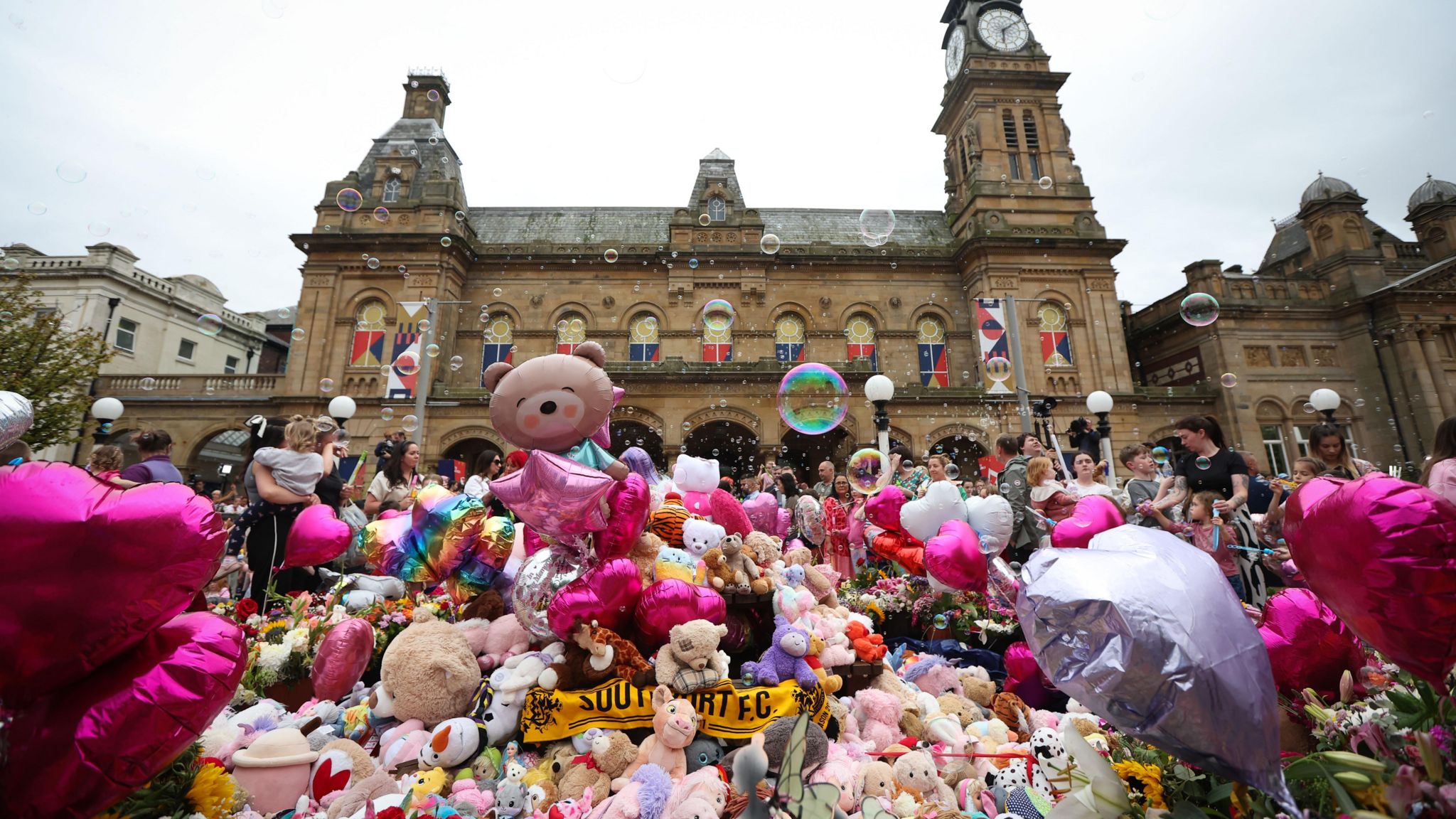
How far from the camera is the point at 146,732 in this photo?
133cm

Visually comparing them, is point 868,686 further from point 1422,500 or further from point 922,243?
point 922,243

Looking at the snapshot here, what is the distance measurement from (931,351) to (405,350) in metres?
17.0

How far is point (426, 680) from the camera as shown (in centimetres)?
272

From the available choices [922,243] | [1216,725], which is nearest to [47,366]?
[1216,725]

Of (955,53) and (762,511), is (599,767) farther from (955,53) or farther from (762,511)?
(955,53)

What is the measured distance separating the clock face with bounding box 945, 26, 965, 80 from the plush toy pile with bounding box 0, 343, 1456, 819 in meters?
24.9

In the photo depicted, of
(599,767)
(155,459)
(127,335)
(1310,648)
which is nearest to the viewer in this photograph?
(1310,648)

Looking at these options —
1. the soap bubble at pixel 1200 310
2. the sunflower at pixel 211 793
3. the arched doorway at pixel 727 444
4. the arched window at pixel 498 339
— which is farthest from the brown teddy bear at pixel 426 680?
the arched window at pixel 498 339

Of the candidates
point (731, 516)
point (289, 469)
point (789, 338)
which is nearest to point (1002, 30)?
point (789, 338)

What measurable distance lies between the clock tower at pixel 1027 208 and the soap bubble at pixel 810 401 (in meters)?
12.9

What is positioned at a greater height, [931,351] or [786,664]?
[931,351]

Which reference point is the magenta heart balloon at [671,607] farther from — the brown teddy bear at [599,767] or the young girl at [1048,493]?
the young girl at [1048,493]

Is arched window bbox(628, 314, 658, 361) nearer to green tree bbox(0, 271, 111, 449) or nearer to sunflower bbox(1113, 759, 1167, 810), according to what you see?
green tree bbox(0, 271, 111, 449)

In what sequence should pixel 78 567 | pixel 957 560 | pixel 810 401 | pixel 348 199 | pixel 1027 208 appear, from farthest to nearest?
pixel 1027 208 → pixel 348 199 → pixel 810 401 → pixel 957 560 → pixel 78 567
